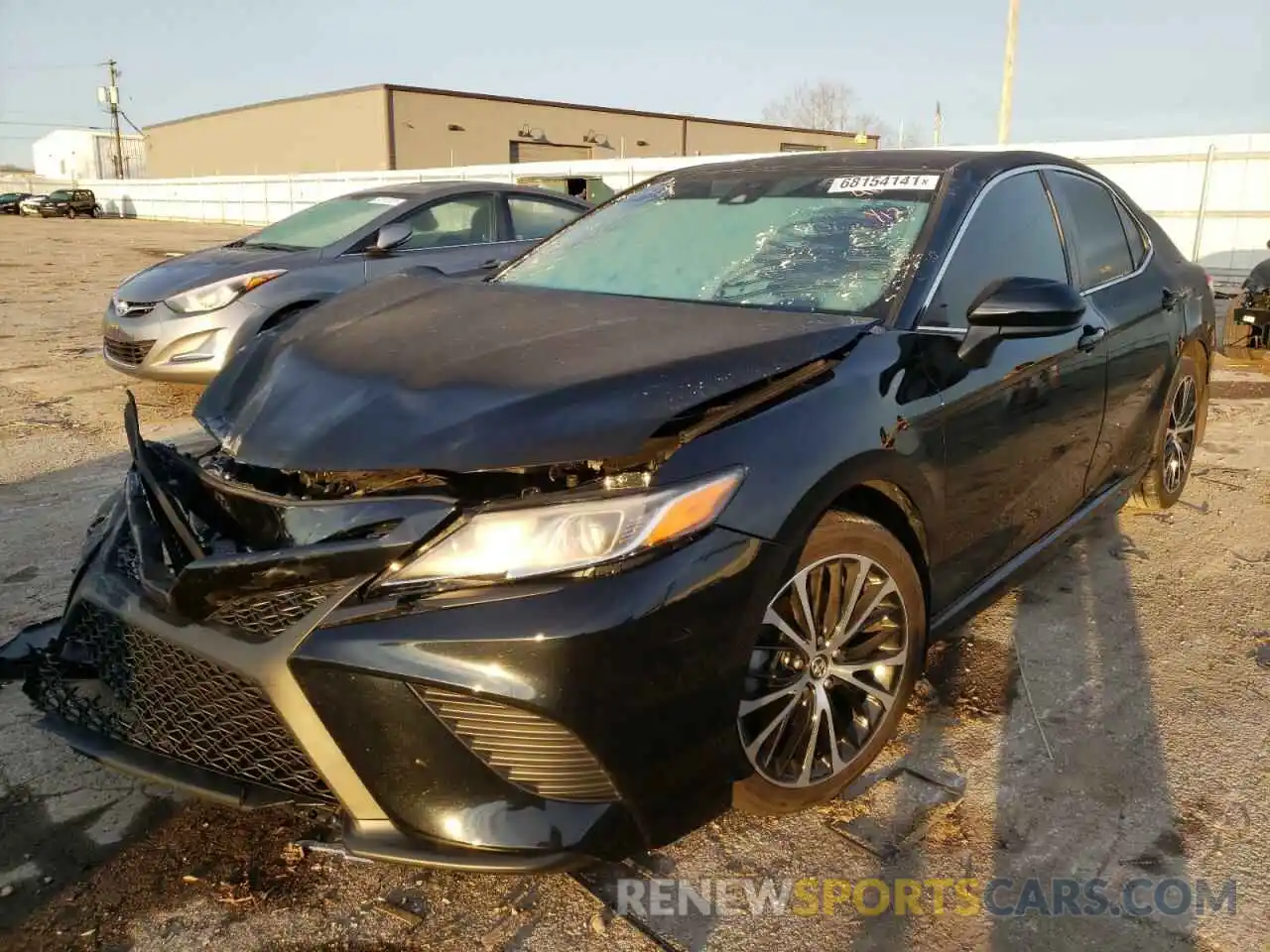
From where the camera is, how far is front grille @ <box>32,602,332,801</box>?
1735mm

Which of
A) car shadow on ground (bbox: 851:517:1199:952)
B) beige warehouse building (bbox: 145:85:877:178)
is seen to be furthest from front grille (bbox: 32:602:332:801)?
beige warehouse building (bbox: 145:85:877:178)

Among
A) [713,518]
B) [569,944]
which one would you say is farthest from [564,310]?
[569,944]

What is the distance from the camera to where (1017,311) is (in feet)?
8.01

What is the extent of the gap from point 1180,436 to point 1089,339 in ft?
5.45

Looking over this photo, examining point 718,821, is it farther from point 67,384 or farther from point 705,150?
point 705,150

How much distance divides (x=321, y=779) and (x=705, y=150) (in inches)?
2134

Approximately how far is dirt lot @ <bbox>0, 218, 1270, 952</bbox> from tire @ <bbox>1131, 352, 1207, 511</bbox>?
2.12ft

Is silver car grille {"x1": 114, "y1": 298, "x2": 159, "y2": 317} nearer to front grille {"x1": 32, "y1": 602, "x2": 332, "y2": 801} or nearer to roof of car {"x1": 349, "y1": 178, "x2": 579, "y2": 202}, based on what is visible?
roof of car {"x1": 349, "y1": 178, "x2": 579, "y2": 202}

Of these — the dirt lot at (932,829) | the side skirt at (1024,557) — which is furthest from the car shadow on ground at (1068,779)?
the side skirt at (1024,557)

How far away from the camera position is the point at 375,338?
7.91ft

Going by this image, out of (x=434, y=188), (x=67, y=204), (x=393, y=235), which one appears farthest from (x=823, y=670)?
(x=67, y=204)

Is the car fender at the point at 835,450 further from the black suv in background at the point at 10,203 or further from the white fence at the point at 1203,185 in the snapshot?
the black suv in background at the point at 10,203

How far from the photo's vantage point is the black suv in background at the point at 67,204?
46125mm

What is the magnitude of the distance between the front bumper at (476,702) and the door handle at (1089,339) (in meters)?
1.80
